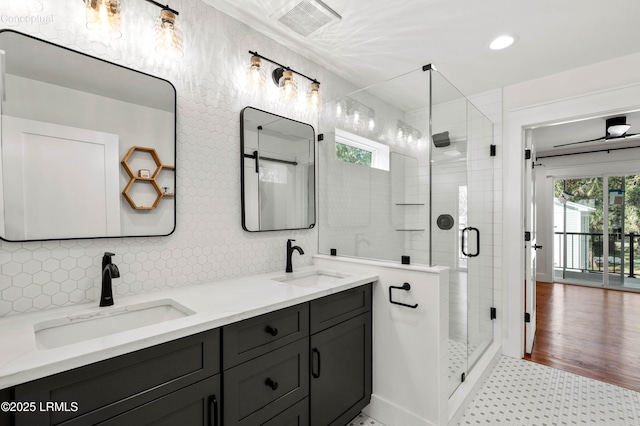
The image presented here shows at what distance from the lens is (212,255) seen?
6.08ft

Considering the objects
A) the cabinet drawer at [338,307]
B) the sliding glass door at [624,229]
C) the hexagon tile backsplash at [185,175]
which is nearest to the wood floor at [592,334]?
the sliding glass door at [624,229]

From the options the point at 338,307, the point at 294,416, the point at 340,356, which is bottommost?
the point at 294,416

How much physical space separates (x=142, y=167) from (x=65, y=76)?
1.56 feet

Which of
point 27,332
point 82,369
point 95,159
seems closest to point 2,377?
point 82,369

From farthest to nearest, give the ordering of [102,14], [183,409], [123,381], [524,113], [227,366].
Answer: [524,113] → [102,14] → [227,366] → [183,409] → [123,381]

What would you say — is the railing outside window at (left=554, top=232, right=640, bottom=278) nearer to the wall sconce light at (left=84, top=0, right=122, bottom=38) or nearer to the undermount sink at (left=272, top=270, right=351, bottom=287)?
the undermount sink at (left=272, top=270, right=351, bottom=287)

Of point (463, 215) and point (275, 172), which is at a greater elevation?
point (275, 172)

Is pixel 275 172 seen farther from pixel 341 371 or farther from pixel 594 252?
pixel 594 252

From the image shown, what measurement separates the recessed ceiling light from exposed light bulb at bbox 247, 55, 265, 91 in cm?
169

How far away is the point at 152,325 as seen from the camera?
3.65ft

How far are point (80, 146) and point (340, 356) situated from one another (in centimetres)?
170

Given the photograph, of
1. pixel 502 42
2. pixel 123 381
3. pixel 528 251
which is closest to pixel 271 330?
pixel 123 381

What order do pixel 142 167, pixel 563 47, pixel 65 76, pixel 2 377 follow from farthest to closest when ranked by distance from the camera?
1. pixel 563 47
2. pixel 142 167
3. pixel 65 76
4. pixel 2 377

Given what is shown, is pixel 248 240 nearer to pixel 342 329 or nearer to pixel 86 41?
pixel 342 329
